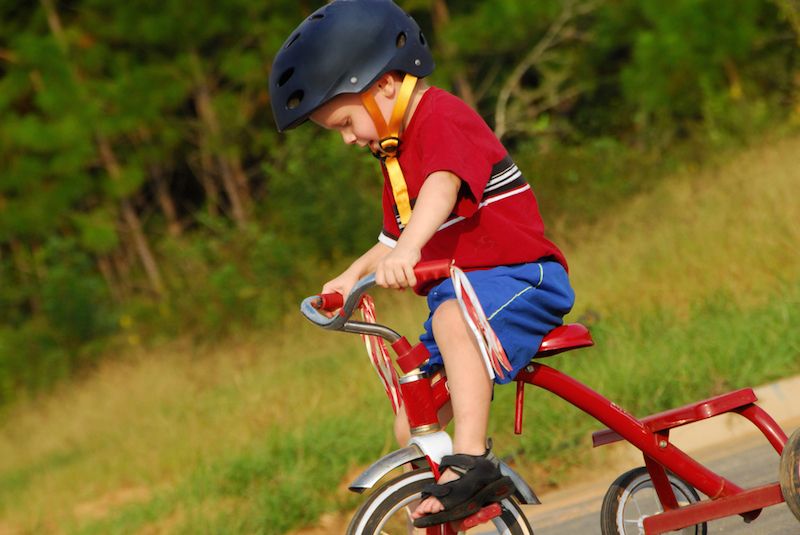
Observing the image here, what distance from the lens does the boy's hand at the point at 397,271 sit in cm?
302

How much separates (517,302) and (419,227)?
38 cm

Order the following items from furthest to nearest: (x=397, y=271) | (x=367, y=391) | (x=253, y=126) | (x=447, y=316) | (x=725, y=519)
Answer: (x=253, y=126), (x=367, y=391), (x=725, y=519), (x=447, y=316), (x=397, y=271)

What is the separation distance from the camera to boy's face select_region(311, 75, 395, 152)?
3.35 metres

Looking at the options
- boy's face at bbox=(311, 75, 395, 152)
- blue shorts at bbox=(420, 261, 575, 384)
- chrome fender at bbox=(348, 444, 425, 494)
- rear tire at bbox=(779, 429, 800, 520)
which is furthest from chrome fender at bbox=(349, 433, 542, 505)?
boy's face at bbox=(311, 75, 395, 152)

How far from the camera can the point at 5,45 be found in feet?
69.9

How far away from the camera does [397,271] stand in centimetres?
302

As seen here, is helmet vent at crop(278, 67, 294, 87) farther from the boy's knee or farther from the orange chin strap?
the boy's knee

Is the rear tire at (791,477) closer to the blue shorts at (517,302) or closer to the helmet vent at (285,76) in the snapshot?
the blue shorts at (517,302)

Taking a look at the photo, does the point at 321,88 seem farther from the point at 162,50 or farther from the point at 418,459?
the point at 162,50

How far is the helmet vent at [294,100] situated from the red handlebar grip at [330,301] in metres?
0.57

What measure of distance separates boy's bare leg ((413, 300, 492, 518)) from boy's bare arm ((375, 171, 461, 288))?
0.76 feet

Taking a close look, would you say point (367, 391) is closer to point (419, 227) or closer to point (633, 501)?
point (633, 501)

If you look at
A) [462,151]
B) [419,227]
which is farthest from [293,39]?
[419,227]

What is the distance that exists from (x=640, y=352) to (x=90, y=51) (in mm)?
14591
